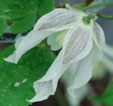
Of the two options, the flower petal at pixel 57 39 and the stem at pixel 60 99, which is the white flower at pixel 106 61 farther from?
the flower petal at pixel 57 39

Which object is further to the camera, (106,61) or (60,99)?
(60,99)

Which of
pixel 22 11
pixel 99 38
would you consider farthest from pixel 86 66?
pixel 22 11

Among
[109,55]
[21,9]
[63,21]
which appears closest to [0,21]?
[21,9]

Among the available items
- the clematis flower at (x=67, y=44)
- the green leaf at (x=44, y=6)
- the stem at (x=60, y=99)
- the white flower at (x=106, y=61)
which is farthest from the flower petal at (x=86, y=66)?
the stem at (x=60, y=99)

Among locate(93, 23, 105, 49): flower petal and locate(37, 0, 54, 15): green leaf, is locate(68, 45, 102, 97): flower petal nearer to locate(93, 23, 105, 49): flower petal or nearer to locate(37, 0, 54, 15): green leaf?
locate(93, 23, 105, 49): flower petal

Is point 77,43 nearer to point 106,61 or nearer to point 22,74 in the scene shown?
point 22,74

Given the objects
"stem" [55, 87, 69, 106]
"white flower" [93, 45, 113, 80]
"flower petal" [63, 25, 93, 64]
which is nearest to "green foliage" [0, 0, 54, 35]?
"flower petal" [63, 25, 93, 64]
